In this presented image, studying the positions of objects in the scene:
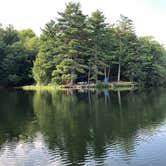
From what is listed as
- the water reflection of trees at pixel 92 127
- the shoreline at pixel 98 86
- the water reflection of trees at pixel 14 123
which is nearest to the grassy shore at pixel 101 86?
the shoreline at pixel 98 86

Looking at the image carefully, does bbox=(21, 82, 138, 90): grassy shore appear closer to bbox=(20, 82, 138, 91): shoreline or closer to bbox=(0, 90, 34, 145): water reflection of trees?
bbox=(20, 82, 138, 91): shoreline

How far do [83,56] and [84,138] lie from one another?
44.1 metres

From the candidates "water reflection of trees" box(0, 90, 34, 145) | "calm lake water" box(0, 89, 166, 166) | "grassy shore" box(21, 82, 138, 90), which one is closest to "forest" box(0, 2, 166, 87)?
"grassy shore" box(21, 82, 138, 90)

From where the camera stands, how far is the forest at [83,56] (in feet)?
191

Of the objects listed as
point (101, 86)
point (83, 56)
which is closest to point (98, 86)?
point (101, 86)

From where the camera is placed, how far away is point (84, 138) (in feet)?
55.4

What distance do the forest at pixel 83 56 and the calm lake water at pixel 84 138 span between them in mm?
32011

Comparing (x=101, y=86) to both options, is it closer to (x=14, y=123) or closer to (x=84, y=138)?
(x=14, y=123)

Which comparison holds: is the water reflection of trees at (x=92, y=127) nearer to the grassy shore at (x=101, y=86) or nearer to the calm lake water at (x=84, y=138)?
the calm lake water at (x=84, y=138)

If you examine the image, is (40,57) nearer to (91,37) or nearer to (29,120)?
(91,37)

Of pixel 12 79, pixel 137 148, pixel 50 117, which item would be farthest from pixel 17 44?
pixel 137 148

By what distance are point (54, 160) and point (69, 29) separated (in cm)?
4653

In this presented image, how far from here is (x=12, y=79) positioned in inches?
2633

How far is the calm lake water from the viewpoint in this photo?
43.3ft
